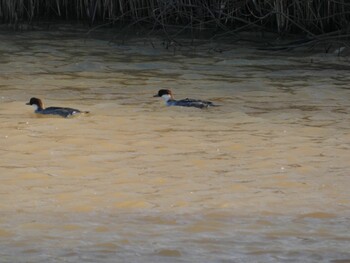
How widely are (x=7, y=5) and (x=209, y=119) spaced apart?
21.6 feet

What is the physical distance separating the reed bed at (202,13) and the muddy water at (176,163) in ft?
3.31

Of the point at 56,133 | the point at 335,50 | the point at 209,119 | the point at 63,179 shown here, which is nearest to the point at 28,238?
the point at 63,179

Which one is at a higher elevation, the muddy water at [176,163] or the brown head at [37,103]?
the brown head at [37,103]

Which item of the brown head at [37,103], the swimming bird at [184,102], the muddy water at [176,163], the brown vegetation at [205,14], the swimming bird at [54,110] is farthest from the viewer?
the brown vegetation at [205,14]

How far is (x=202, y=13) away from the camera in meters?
Result: 13.6

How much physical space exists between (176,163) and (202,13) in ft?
21.7

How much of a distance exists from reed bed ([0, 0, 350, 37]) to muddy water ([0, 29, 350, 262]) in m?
1.01

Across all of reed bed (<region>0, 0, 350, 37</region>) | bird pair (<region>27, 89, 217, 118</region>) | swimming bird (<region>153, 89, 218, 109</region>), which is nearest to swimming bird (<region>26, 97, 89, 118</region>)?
bird pair (<region>27, 89, 217, 118</region>)

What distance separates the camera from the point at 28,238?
5.51 m

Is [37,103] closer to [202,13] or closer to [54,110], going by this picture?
[54,110]

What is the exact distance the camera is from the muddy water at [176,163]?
5.47 metres

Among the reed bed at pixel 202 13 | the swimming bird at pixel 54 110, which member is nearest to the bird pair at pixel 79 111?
the swimming bird at pixel 54 110

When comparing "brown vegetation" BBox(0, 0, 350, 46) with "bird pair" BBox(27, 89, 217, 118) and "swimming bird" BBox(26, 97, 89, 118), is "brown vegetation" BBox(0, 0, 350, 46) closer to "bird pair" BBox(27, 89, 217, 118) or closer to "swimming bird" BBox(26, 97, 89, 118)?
"bird pair" BBox(27, 89, 217, 118)

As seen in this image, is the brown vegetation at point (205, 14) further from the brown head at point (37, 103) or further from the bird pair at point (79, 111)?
the brown head at point (37, 103)
